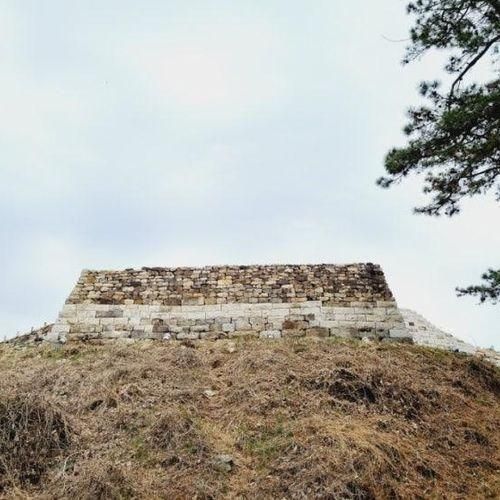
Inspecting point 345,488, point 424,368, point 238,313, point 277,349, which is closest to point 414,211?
point 424,368

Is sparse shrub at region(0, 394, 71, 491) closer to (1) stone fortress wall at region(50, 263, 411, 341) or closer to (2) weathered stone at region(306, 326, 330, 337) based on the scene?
(1) stone fortress wall at region(50, 263, 411, 341)

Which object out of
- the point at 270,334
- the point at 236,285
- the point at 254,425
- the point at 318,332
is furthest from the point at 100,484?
the point at 236,285

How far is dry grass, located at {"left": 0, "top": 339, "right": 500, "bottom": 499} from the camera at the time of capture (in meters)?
6.31

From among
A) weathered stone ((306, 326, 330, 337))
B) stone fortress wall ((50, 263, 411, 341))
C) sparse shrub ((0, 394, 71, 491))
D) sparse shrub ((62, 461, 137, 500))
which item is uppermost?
stone fortress wall ((50, 263, 411, 341))

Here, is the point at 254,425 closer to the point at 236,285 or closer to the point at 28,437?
the point at 28,437

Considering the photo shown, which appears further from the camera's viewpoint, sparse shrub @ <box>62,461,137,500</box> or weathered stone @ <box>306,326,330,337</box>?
weathered stone @ <box>306,326,330,337</box>

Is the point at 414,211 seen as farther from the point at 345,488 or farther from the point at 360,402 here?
the point at 345,488

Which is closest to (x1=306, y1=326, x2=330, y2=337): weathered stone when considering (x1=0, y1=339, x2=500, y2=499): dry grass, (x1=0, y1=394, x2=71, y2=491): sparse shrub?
(x1=0, y1=339, x2=500, y2=499): dry grass

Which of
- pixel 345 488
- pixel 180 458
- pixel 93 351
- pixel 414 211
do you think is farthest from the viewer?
pixel 93 351

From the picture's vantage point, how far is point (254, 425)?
26.5ft

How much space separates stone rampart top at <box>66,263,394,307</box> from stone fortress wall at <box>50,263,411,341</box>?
0.03m

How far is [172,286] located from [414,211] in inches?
283

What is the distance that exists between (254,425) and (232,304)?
19.6 feet

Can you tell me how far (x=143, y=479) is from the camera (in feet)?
21.0
